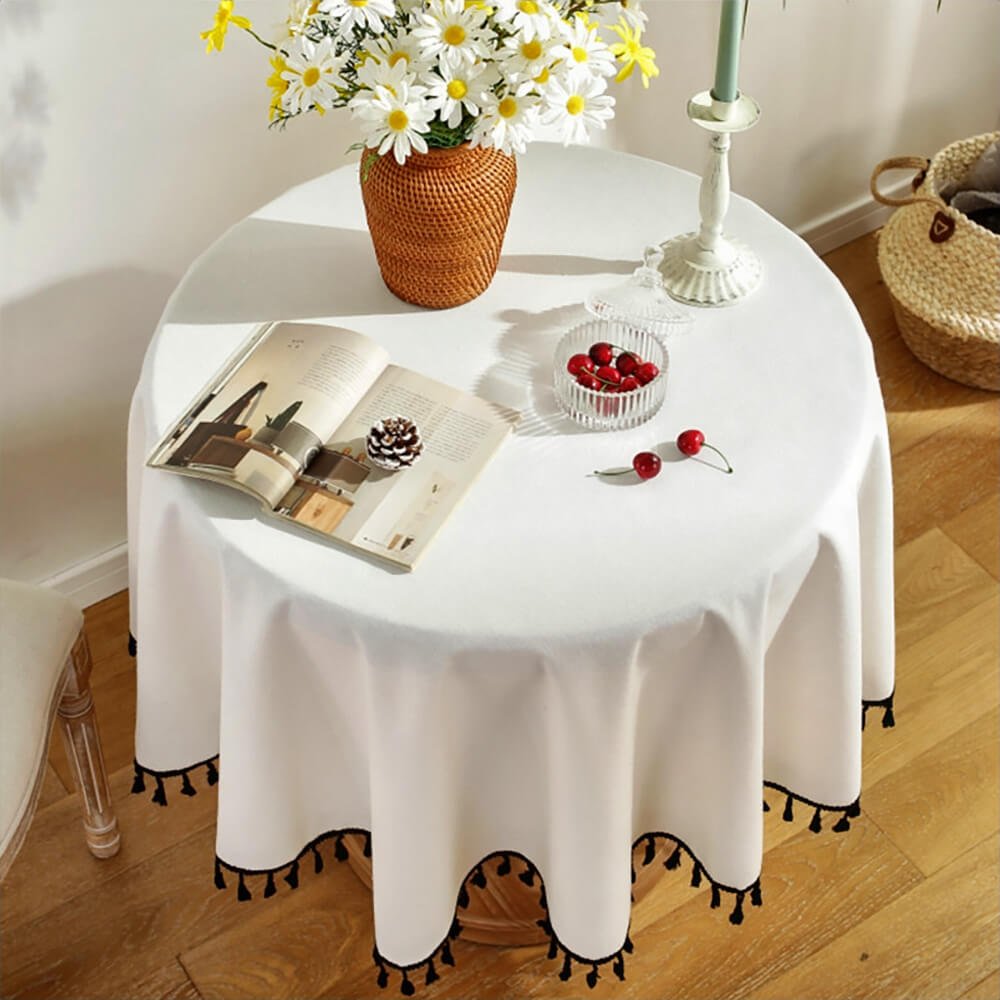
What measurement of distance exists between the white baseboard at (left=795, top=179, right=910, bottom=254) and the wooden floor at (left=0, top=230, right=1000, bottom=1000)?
3.40 feet

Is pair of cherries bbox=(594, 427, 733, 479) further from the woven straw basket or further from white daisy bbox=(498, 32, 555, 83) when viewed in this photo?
the woven straw basket

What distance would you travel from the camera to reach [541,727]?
1.18 meters

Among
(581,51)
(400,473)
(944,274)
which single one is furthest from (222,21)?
(944,274)

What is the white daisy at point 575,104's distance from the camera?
3.81 ft

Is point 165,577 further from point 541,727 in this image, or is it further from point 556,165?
point 556,165

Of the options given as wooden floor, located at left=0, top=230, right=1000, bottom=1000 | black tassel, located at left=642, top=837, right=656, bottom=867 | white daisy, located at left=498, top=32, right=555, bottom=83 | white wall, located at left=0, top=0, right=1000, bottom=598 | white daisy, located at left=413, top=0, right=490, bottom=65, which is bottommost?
wooden floor, located at left=0, top=230, right=1000, bottom=1000

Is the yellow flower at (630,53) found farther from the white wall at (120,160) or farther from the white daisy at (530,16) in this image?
the white wall at (120,160)

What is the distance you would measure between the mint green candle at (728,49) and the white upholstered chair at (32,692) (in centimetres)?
89

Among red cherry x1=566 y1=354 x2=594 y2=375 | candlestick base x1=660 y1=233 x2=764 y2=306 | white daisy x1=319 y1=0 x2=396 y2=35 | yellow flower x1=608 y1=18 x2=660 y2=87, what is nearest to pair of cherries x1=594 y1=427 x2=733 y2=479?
red cherry x1=566 y1=354 x2=594 y2=375

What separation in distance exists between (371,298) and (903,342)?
1.34m

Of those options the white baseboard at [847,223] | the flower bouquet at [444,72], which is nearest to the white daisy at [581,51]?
the flower bouquet at [444,72]

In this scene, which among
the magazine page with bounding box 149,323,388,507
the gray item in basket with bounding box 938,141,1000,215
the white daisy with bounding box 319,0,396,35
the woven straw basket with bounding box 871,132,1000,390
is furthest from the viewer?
the gray item in basket with bounding box 938,141,1000,215

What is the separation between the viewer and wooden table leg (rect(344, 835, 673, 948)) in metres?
1.55

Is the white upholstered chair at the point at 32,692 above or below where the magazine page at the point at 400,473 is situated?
below
